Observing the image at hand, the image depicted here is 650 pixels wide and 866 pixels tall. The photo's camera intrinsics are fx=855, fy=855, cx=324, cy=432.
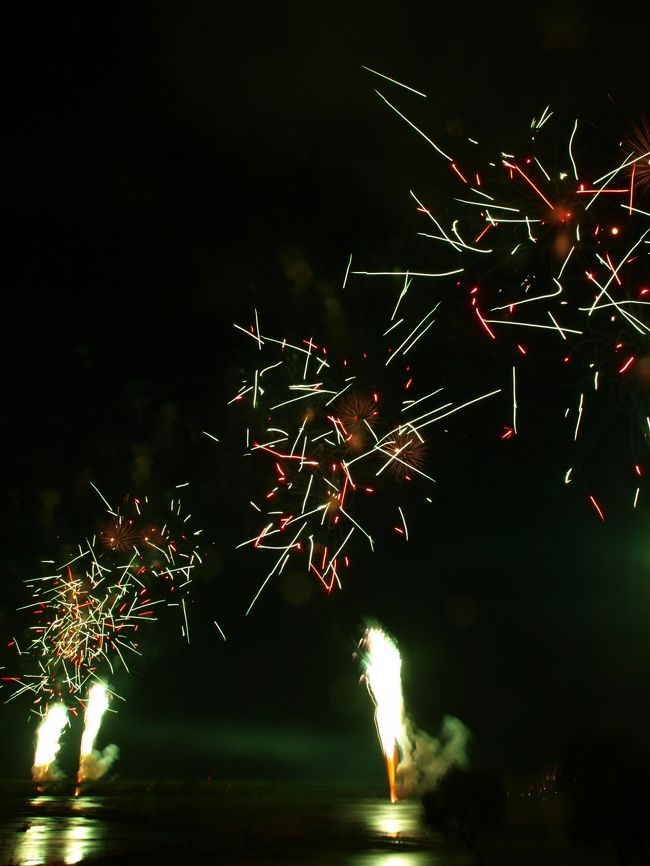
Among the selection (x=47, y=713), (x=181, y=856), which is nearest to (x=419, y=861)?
(x=181, y=856)

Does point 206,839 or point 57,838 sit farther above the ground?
point 57,838

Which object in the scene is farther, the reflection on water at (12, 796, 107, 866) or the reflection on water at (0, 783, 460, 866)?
the reflection on water at (0, 783, 460, 866)

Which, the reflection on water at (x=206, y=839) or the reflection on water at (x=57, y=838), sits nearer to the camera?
the reflection on water at (x=57, y=838)

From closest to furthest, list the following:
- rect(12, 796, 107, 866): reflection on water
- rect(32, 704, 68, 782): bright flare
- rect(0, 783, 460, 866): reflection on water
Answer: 1. rect(12, 796, 107, 866): reflection on water
2. rect(0, 783, 460, 866): reflection on water
3. rect(32, 704, 68, 782): bright flare

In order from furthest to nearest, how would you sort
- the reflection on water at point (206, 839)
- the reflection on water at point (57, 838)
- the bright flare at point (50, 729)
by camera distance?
the bright flare at point (50, 729) → the reflection on water at point (206, 839) → the reflection on water at point (57, 838)

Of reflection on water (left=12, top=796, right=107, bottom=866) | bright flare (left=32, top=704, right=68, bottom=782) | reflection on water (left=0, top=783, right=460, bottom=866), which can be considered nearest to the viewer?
reflection on water (left=12, top=796, right=107, bottom=866)

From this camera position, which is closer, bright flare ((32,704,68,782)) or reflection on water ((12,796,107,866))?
reflection on water ((12,796,107,866))

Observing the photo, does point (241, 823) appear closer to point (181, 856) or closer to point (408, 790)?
point (181, 856)

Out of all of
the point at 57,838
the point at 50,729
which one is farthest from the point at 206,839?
the point at 50,729

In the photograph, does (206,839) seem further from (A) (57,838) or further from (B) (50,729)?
Answer: (B) (50,729)

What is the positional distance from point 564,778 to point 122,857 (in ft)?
39.0

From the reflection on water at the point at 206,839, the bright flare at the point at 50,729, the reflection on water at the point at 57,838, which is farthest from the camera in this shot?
the bright flare at the point at 50,729

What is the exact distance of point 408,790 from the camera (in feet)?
297

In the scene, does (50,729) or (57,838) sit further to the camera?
(50,729)
